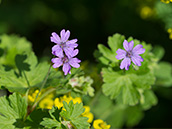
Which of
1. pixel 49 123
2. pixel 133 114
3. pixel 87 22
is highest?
pixel 87 22

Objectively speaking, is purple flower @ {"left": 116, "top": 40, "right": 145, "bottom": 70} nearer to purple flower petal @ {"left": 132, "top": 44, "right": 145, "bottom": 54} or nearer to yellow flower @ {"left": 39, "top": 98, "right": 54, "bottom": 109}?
purple flower petal @ {"left": 132, "top": 44, "right": 145, "bottom": 54}

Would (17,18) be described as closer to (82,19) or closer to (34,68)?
(82,19)

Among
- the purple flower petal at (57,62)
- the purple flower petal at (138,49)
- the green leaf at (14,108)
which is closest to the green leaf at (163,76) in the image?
the purple flower petal at (138,49)

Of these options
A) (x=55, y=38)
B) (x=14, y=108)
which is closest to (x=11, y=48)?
(x=14, y=108)

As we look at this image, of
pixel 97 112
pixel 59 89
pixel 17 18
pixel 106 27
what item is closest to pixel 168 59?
pixel 106 27

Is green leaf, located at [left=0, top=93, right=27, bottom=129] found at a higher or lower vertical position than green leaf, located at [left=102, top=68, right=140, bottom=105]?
lower

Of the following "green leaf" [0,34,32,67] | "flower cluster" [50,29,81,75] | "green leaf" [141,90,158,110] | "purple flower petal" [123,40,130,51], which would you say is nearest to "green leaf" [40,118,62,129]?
"flower cluster" [50,29,81,75]

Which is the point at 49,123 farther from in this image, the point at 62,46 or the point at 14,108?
the point at 62,46

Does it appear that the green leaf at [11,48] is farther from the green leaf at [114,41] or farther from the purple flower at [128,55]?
the purple flower at [128,55]
